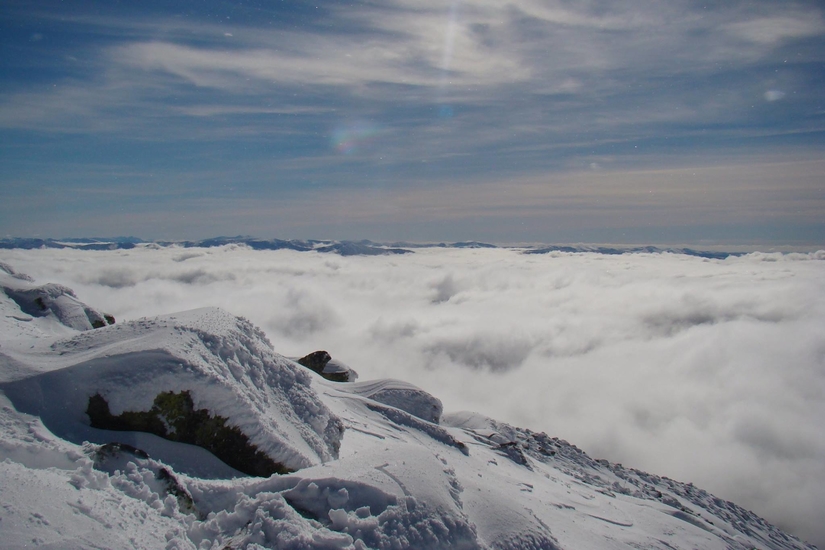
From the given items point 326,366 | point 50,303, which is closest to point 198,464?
point 50,303

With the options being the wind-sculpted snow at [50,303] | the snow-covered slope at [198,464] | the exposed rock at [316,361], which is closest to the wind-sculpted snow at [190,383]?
the snow-covered slope at [198,464]

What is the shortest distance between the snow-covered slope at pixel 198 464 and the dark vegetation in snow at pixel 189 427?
0.02 meters

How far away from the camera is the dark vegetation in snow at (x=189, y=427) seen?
6.24 meters

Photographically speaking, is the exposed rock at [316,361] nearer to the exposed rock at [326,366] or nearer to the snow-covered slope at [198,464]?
the exposed rock at [326,366]

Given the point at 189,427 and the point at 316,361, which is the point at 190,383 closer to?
the point at 189,427

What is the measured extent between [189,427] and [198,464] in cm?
54

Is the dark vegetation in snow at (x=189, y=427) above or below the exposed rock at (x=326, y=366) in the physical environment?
above

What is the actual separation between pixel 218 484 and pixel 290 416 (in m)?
2.27

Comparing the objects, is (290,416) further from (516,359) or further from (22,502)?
(516,359)

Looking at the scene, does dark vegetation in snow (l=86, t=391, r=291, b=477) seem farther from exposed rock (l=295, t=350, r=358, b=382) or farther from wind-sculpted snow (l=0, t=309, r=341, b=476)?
exposed rock (l=295, t=350, r=358, b=382)

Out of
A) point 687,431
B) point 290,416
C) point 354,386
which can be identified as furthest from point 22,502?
point 687,431

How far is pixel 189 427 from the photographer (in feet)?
21.5

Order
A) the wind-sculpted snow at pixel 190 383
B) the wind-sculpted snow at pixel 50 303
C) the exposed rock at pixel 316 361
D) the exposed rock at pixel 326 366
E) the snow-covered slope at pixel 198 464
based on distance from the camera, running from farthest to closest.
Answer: the exposed rock at pixel 326 366
the exposed rock at pixel 316 361
the wind-sculpted snow at pixel 50 303
the wind-sculpted snow at pixel 190 383
the snow-covered slope at pixel 198 464

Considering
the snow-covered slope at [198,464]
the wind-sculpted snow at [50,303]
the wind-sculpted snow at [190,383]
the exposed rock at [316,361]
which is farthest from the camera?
the exposed rock at [316,361]
